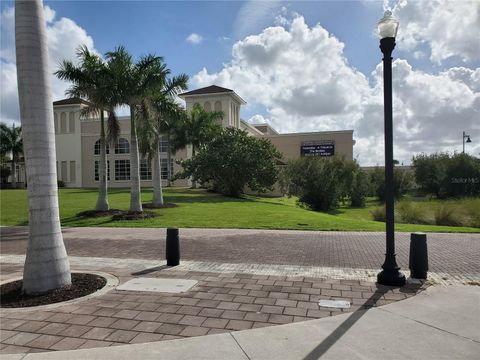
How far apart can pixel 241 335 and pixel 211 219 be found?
554 inches

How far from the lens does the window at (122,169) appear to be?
191ft

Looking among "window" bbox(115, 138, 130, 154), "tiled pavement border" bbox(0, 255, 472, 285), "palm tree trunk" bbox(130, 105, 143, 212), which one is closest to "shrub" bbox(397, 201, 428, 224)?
"palm tree trunk" bbox(130, 105, 143, 212)

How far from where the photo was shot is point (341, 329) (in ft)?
15.9

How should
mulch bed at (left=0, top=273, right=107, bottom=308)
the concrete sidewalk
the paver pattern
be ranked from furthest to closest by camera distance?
the paver pattern
mulch bed at (left=0, top=273, right=107, bottom=308)
the concrete sidewalk

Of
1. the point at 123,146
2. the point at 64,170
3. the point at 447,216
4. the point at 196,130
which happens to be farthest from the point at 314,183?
the point at 64,170

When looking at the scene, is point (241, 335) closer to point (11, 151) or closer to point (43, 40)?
point (43, 40)

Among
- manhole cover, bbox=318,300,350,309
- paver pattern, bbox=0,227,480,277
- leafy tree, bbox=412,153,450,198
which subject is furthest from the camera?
leafy tree, bbox=412,153,450,198

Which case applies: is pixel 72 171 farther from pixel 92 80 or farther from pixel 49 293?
pixel 49 293

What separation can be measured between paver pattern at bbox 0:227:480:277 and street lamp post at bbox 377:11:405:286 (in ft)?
4.75

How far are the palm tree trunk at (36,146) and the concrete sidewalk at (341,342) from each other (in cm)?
244

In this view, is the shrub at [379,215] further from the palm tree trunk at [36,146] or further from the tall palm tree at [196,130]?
the palm tree trunk at [36,146]

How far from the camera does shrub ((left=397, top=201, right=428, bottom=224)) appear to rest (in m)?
21.5

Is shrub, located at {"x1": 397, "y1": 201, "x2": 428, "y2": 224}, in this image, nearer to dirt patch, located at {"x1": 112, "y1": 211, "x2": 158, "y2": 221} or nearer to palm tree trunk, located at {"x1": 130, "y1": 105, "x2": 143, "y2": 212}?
dirt patch, located at {"x1": 112, "y1": 211, "x2": 158, "y2": 221}

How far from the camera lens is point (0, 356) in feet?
14.2
